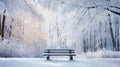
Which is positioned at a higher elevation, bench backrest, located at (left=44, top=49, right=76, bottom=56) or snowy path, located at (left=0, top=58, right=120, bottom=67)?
bench backrest, located at (left=44, top=49, right=76, bottom=56)

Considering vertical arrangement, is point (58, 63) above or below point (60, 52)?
below

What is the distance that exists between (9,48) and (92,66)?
7.72 meters

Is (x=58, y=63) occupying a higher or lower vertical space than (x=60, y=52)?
lower

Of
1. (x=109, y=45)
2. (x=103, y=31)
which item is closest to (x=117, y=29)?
(x=103, y=31)

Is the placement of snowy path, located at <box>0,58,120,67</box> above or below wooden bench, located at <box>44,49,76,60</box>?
below

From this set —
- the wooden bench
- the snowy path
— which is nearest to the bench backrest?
the wooden bench

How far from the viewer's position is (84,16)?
58.9ft

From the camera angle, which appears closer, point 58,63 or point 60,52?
point 58,63

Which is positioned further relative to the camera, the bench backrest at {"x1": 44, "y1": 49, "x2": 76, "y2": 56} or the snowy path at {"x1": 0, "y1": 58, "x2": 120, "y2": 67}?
the bench backrest at {"x1": 44, "y1": 49, "x2": 76, "y2": 56}

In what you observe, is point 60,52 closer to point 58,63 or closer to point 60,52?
point 60,52

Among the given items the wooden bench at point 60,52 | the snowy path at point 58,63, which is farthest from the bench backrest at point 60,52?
the snowy path at point 58,63

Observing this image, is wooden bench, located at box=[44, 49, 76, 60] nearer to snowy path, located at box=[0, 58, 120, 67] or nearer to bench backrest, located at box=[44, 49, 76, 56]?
bench backrest, located at box=[44, 49, 76, 56]

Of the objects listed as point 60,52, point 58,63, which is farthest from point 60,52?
point 58,63

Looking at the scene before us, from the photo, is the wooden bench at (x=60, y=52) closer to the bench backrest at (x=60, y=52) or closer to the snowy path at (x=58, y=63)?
the bench backrest at (x=60, y=52)
